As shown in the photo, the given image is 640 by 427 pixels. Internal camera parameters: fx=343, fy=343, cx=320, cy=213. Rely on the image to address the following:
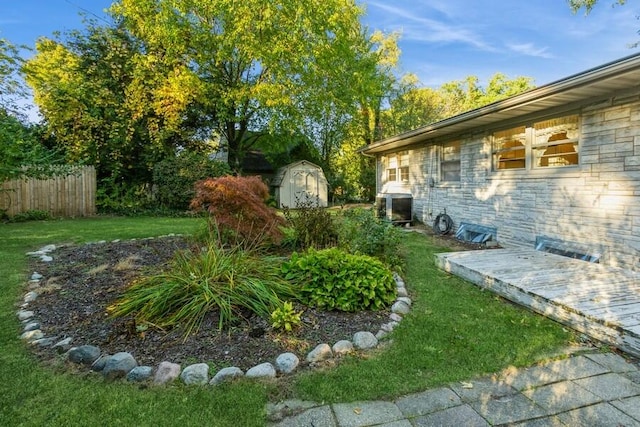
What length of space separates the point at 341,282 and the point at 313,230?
84.5 inches

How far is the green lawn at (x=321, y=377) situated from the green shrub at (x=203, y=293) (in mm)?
708

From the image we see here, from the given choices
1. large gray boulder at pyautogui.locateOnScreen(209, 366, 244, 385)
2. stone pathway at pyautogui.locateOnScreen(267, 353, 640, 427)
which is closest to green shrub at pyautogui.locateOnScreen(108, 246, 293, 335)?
large gray boulder at pyautogui.locateOnScreen(209, 366, 244, 385)

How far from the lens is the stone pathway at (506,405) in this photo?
1790 mm

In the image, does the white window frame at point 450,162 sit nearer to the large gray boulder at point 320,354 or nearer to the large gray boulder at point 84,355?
the large gray boulder at point 320,354

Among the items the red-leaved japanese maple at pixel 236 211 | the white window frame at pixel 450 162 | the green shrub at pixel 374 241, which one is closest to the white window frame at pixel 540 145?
the white window frame at pixel 450 162

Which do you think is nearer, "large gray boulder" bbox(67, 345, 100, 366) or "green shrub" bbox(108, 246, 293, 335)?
"large gray boulder" bbox(67, 345, 100, 366)

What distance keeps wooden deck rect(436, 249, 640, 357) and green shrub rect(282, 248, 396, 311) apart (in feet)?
4.16

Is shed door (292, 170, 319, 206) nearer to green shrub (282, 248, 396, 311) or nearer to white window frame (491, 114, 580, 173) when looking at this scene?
white window frame (491, 114, 580, 173)

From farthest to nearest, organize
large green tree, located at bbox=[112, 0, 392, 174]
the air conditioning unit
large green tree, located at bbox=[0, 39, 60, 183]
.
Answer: large green tree, located at bbox=[112, 0, 392, 174], the air conditioning unit, large green tree, located at bbox=[0, 39, 60, 183]

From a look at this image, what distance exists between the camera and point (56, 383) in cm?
212

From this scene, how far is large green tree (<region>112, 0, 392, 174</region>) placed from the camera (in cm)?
1180

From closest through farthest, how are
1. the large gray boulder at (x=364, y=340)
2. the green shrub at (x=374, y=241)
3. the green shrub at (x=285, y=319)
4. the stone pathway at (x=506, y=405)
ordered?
the stone pathway at (x=506, y=405) < the large gray boulder at (x=364, y=340) < the green shrub at (x=285, y=319) < the green shrub at (x=374, y=241)

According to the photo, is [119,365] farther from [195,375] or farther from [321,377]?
[321,377]

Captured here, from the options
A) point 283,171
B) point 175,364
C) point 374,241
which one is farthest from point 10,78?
point 283,171
